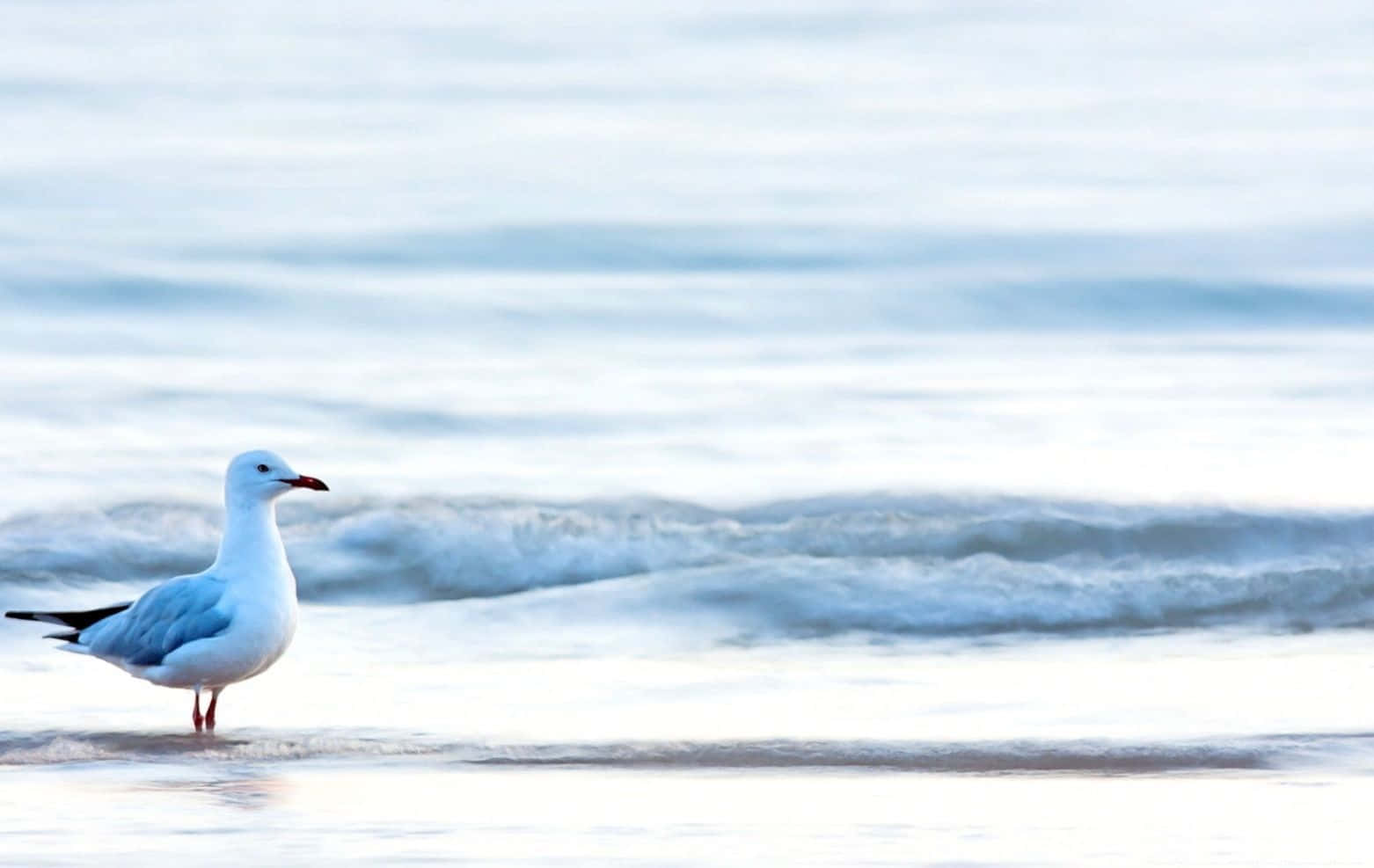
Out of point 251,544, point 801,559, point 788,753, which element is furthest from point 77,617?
point 801,559

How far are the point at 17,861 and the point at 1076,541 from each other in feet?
24.8

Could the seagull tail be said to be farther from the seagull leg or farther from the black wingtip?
the seagull leg

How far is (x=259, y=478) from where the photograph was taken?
8.23m

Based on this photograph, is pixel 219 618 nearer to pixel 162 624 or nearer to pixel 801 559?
pixel 162 624

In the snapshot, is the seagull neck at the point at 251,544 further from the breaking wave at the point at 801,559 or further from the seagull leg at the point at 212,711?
the breaking wave at the point at 801,559

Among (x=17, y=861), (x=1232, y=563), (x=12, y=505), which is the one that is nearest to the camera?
(x=17, y=861)

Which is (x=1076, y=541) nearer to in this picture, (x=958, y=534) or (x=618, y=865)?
(x=958, y=534)

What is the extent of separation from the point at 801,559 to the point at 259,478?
131 inches

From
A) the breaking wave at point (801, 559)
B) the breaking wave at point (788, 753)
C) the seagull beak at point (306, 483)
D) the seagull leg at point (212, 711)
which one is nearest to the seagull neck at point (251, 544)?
the seagull beak at point (306, 483)

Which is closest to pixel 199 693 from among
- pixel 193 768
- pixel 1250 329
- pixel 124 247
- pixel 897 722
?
pixel 193 768

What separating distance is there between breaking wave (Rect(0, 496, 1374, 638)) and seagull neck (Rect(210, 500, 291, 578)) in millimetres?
2259

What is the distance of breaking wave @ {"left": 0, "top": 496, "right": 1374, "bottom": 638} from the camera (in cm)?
1020

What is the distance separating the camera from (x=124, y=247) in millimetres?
23203

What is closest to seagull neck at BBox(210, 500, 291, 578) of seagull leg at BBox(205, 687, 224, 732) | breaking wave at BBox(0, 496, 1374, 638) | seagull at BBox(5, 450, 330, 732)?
seagull at BBox(5, 450, 330, 732)
